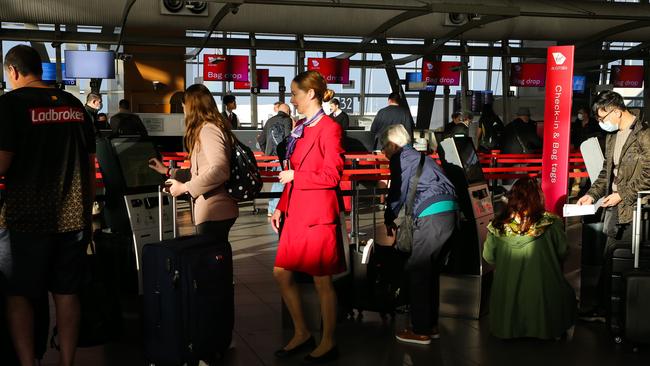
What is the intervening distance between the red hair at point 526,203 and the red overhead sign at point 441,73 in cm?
1567

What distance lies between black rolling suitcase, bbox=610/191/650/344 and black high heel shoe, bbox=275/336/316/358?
1866mm

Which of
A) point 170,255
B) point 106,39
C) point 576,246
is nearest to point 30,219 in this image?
point 170,255

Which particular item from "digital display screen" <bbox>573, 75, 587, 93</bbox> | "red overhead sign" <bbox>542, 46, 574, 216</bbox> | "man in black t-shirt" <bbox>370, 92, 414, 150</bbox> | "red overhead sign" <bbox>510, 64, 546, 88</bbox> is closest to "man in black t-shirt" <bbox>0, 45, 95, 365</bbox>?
"red overhead sign" <bbox>542, 46, 574, 216</bbox>

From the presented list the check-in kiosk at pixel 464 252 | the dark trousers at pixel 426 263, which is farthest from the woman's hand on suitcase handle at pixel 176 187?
the check-in kiosk at pixel 464 252

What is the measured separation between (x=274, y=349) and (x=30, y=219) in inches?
67.4

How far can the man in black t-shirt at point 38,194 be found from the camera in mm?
3557

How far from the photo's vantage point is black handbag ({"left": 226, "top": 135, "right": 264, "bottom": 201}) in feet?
14.0

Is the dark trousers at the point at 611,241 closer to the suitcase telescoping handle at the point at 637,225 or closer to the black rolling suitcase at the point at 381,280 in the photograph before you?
the suitcase telescoping handle at the point at 637,225

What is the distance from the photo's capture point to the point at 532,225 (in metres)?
4.88

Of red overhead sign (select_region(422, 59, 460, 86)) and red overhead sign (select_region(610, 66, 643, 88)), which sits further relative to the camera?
red overhead sign (select_region(610, 66, 643, 88))

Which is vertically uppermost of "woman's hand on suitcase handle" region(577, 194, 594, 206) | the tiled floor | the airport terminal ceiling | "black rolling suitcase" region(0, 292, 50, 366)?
the airport terminal ceiling

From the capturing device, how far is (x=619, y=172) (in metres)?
5.04

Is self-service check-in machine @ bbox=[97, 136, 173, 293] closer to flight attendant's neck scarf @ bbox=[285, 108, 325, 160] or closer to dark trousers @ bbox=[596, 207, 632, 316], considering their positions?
flight attendant's neck scarf @ bbox=[285, 108, 325, 160]

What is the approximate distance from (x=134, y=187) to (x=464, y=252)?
2356 mm
